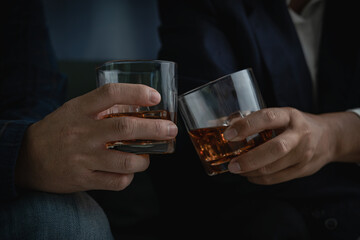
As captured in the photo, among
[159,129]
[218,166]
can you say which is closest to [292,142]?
[218,166]

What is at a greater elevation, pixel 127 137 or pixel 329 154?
pixel 127 137

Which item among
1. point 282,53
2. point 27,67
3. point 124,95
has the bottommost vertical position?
point 124,95

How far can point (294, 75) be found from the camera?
3.30 feet

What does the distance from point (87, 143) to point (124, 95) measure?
12 centimetres

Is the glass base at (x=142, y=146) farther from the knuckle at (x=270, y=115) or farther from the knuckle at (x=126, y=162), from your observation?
the knuckle at (x=270, y=115)

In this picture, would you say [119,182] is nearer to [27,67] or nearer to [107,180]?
[107,180]

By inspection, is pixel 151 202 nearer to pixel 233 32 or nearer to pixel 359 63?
pixel 233 32

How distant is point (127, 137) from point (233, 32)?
0.63m

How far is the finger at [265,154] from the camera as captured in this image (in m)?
0.62

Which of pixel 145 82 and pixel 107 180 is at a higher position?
pixel 145 82

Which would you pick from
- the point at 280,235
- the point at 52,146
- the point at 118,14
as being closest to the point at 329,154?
the point at 280,235

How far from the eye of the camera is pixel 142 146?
0.58 m

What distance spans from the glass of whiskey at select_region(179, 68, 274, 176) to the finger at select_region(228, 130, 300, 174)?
0.02m

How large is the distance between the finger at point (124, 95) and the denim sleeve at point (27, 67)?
425mm
